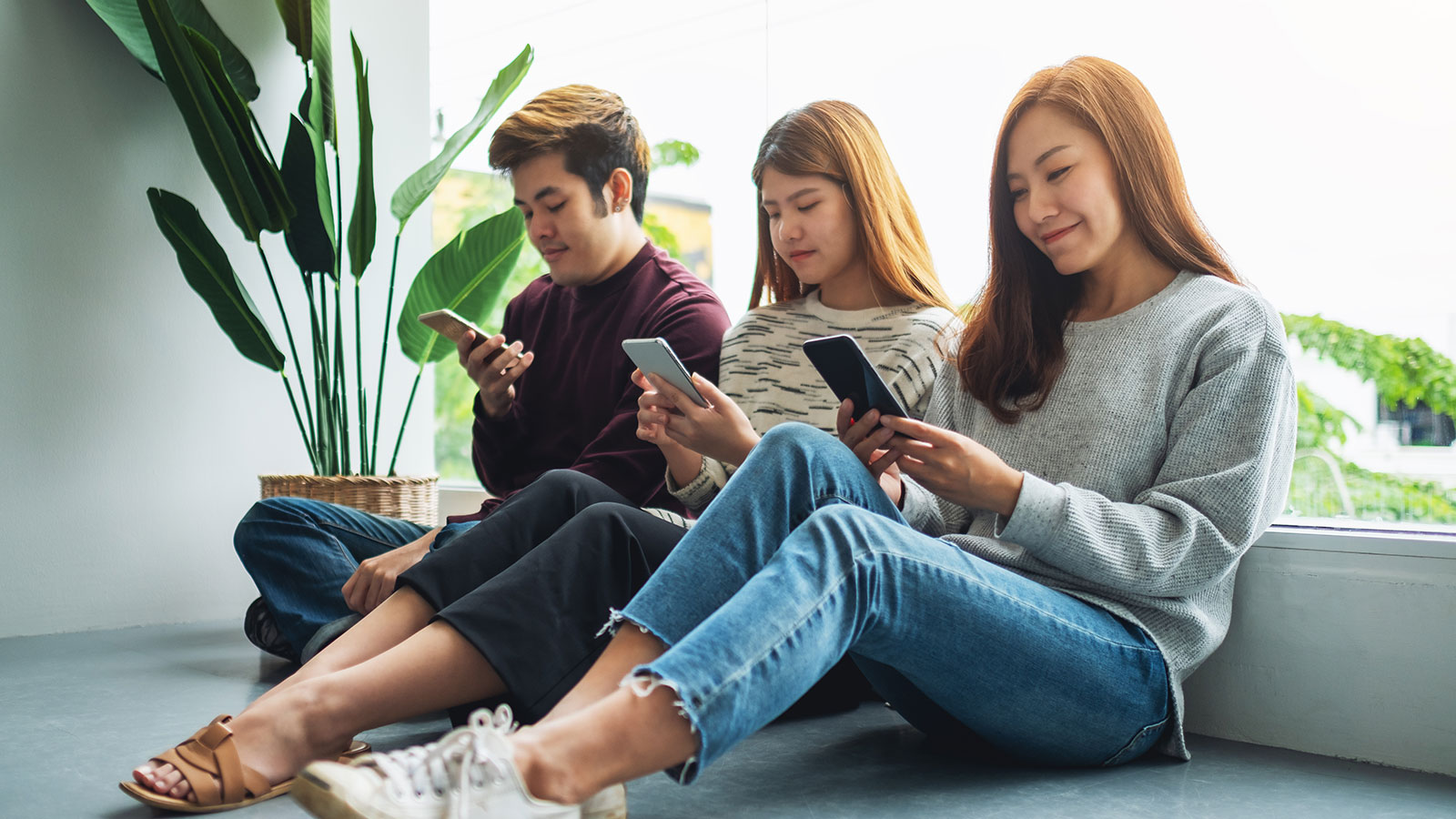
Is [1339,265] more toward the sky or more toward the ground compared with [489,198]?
more toward the ground

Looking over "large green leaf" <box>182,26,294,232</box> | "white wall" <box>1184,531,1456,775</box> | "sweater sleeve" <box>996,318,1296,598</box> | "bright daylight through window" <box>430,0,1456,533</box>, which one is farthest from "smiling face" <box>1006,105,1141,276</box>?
"large green leaf" <box>182,26,294,232</box>

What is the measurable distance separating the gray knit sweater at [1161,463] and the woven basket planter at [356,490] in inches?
56.2

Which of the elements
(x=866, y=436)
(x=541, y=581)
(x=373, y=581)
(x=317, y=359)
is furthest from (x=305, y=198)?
(x=866, y=436)

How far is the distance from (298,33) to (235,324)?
0.71 metres

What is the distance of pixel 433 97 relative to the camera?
3.20 m

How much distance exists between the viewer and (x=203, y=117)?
228 cm

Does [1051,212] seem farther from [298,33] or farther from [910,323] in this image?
[298,33]

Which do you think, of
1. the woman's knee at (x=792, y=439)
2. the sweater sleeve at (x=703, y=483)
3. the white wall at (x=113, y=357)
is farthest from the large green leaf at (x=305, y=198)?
the woman's knee at (x=792, y=439)

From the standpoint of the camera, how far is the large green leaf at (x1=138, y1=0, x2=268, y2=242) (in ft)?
7.26

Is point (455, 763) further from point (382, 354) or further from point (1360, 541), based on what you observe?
point (382, 354)

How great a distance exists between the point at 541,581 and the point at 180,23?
190cm

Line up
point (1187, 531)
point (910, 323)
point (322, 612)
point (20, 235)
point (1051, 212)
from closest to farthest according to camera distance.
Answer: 1. point (1187, 531)
2. point (1051, 212)
3. point (910, 323)
4. point (322, 612)
5. point (20, 235)

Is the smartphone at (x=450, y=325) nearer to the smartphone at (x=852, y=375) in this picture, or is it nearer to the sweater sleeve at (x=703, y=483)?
the sweater sleeve at (x=703, y=483)

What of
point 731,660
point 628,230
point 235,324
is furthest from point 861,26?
point 731,660
